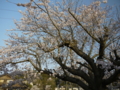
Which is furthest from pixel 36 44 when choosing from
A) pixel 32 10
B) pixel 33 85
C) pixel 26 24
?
pixel 33 85

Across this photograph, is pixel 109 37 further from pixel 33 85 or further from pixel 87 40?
pixel 33 85

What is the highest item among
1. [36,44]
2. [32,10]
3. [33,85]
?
A: [32,10]

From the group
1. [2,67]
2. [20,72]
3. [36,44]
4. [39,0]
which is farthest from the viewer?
[20,72]

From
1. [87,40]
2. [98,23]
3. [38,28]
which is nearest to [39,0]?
[38,28]

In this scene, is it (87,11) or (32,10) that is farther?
(32,10)

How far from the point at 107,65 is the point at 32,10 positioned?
546 centimetres

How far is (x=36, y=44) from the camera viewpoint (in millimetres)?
7230

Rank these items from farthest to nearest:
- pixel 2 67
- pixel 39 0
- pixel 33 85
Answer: pixel 33 85
pixel 2 67
pixel 39 0

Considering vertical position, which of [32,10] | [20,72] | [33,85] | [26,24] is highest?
[32,10]

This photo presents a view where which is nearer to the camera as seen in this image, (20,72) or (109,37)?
(109,37)

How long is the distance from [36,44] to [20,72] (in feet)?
8.24

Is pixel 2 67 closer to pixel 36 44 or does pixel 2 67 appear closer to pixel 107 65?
pixel 36 44

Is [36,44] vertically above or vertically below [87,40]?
below

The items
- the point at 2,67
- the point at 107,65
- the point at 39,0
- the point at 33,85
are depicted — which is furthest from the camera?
the point at 33,85
